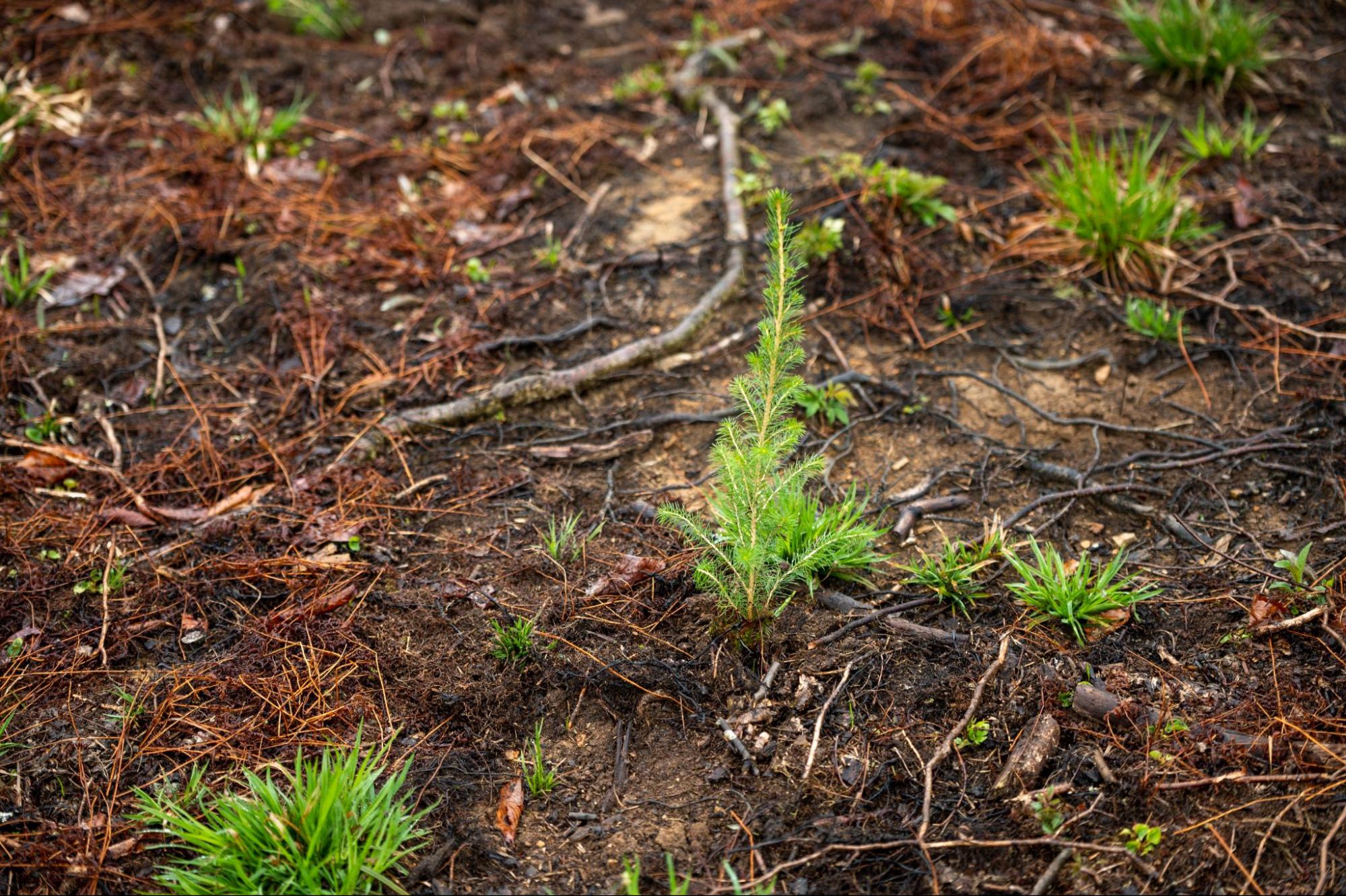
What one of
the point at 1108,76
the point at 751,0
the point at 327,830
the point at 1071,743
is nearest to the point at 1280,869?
the point at 1071,743

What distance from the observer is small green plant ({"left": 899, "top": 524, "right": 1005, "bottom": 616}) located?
2947 mm

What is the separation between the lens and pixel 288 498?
3441 millimetres

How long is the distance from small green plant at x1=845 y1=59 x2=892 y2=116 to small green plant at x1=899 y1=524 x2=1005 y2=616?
9.66 ft

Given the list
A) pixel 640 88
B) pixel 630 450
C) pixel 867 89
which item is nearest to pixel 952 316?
pixel 630 450

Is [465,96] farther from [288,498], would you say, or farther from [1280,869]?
[1280,869]

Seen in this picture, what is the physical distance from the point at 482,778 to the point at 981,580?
155 centimetres

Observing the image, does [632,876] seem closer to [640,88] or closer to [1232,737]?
[1232,737]

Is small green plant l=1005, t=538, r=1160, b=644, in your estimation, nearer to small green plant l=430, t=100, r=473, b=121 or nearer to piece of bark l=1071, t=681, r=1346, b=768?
piece of bark l=1071, t=681, r=1346, b=768

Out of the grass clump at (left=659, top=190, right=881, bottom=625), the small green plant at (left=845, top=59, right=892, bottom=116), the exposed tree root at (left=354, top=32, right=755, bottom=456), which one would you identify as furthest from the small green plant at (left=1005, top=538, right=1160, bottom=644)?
the small green plant at (left=845, top=59, right=892, bottom=116)

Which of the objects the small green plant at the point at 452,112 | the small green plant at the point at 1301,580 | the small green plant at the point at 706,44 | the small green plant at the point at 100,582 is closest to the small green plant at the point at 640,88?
the small green plant at the point at 706,44

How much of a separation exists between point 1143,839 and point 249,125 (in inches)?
194

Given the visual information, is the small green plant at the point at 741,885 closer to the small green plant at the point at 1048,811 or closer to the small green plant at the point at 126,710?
the small green plant at the point at 1048,811

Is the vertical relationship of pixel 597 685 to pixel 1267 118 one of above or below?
below

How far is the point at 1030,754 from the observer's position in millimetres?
2482
